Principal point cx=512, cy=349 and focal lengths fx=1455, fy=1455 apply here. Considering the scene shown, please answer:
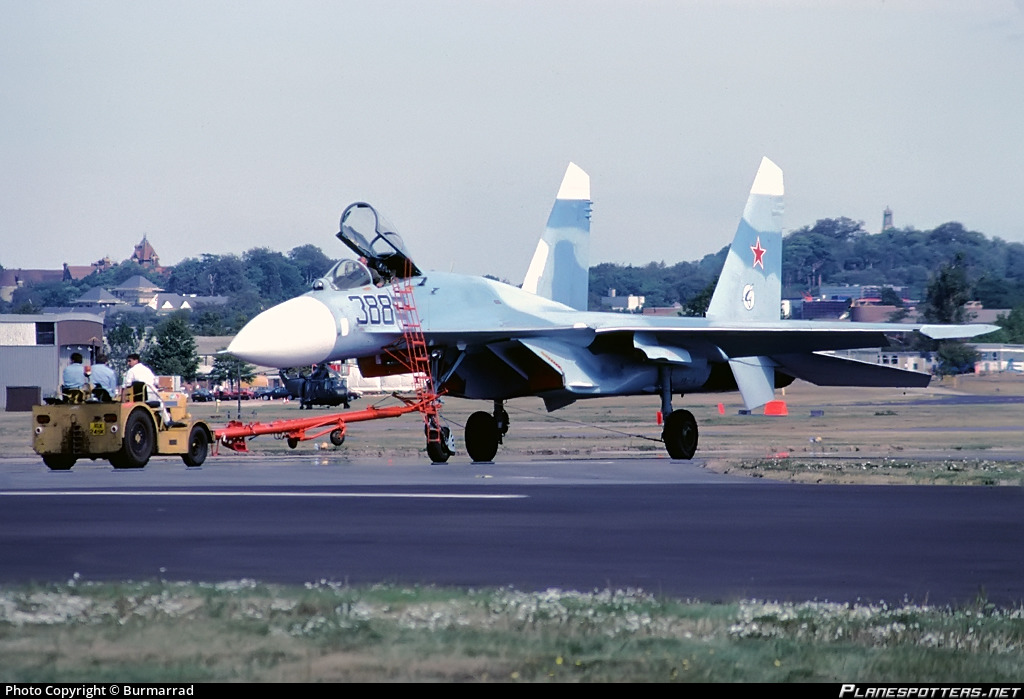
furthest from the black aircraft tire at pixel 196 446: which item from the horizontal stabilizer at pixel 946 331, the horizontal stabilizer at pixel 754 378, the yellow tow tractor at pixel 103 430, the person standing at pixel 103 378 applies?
the horizontal stabilizer at pixel 946 331

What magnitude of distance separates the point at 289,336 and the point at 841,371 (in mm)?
11101

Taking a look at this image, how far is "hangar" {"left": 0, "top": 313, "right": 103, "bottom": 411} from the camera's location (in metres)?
78.9

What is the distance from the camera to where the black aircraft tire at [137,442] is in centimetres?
1897

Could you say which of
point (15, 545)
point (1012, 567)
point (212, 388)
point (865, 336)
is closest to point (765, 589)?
point (1012, 567)

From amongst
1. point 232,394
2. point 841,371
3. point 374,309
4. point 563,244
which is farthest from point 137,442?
point 232,394

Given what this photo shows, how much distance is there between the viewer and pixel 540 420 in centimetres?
4572

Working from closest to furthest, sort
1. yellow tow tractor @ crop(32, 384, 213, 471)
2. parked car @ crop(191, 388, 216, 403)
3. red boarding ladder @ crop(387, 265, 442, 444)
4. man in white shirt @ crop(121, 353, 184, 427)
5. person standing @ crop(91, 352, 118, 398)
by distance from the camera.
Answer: yellow tow tractor @ crop(32, 384, 213, 471) < person standing @ crop(91, 352, 118, 398) < man in white shirt @ crop(121, 353, 184, 427) < red boarding ladder @ crop(387, 265, 442, 444) < parked car @ crop(191, 388, 216, 403)

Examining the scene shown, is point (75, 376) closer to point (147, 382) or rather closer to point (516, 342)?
point (147, 382)

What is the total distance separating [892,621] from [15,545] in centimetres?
665

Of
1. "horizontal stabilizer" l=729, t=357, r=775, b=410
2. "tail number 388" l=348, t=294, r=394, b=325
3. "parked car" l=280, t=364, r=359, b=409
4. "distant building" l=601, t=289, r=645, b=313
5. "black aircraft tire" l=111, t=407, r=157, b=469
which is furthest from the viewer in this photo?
"distant building" l=601, t=289, r=645, b=313

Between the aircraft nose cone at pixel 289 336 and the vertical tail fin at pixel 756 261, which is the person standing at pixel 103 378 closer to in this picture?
the aircraft nose cone at pixel 289 336

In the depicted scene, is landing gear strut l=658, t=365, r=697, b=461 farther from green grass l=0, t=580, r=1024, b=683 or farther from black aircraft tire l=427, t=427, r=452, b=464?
green grass l=0, t=580, r=1024, b=683

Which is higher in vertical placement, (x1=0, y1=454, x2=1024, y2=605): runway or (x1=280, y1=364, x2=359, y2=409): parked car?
(x1=280, y1=364, x2=359, y2=409): parked car

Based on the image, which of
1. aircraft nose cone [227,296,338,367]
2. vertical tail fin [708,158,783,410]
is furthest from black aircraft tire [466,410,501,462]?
vertical tail fin [708,158,783,410]
